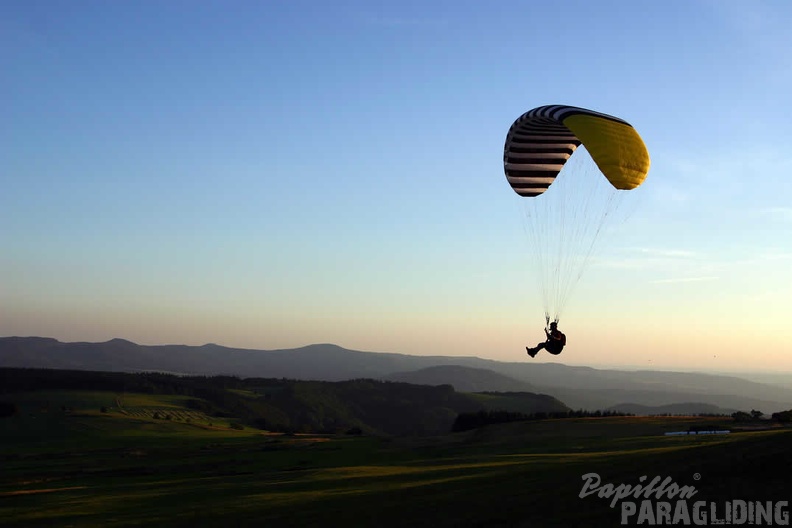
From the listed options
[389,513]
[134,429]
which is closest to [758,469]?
[389,513]

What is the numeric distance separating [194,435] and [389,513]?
284 ft

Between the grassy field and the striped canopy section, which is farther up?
the striped canopy section

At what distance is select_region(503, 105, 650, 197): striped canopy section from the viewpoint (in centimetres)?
2883

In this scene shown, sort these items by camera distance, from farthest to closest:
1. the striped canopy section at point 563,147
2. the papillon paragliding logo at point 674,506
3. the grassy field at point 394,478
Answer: the striped canopy section at point 563,147 → the grassy field at point 394,478 → the papillon paragliding logo at point 674,506

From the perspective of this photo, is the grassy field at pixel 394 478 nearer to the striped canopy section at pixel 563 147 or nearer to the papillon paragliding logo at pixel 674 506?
the papillon paragliding logo at pixel 674 506

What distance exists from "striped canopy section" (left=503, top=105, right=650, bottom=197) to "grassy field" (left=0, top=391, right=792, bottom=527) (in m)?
11.6

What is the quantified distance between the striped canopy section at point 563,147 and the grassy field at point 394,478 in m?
11.6

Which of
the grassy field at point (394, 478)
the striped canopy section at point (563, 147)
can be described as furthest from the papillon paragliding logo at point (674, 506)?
the striped canopy section at point (563, 147)

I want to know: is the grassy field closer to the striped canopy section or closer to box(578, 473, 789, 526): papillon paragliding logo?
box(578, 473, 789, 526): papillon paragliding logo

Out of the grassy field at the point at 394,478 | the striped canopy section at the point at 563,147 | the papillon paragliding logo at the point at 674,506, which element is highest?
the striped canopy section at the point at 563,147

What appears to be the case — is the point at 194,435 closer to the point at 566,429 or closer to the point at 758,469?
the point at 566,429

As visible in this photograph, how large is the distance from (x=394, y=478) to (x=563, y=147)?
744 inches

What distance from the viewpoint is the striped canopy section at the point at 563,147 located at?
94.6 ft

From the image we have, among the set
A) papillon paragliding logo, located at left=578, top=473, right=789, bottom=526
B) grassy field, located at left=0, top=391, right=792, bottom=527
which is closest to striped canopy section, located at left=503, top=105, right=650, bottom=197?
grassy field, located at left=0, top=391, right=792, bottom=527
